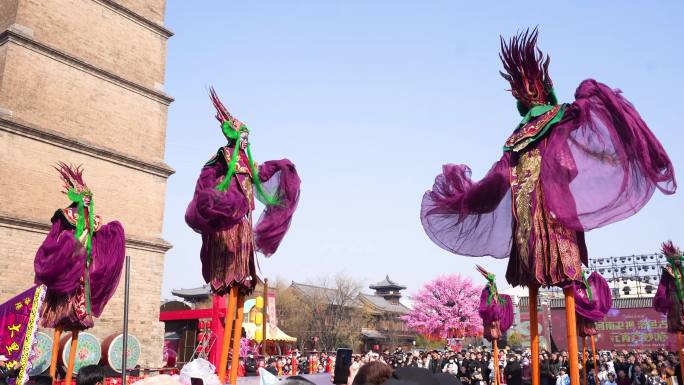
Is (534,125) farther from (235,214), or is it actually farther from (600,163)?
(235,214)

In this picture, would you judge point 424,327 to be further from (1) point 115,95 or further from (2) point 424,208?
(2) point 424,208

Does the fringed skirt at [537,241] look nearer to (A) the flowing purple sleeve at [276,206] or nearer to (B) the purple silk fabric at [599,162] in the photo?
(B) the purple silk fabric at [599,162]

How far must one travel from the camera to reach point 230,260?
6.30 metres

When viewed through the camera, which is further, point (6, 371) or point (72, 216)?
point (72, 216)

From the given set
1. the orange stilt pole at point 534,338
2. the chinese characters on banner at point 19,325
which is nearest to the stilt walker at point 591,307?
the orange stilt pole at point 534,338

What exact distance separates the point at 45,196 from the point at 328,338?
2985 cm

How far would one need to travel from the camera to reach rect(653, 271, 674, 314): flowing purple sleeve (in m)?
12.1

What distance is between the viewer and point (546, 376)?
584 inches

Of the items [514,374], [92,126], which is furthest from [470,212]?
[92,126]

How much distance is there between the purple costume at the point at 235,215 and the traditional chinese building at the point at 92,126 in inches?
476

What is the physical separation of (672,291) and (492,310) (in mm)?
4521

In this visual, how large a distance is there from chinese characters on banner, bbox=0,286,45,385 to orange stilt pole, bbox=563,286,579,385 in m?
6.60

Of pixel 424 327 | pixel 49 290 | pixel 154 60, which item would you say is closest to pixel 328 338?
pixel 424 327

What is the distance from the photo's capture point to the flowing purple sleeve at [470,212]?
5.79 m
